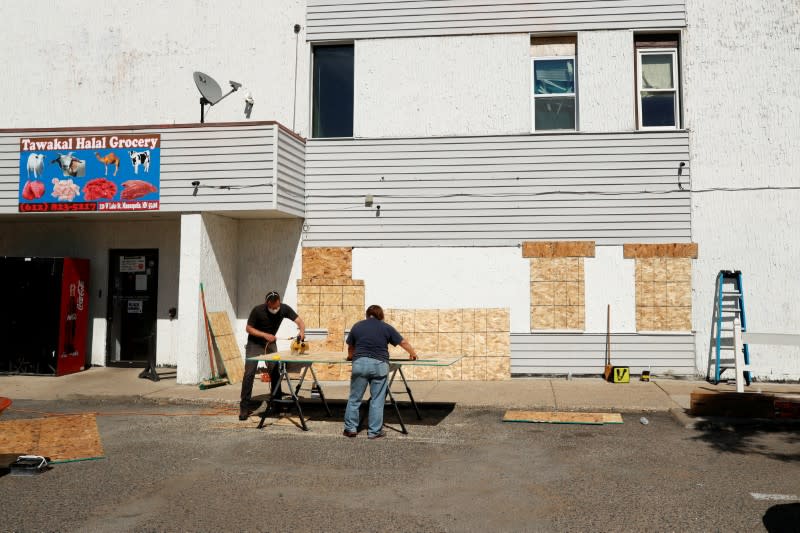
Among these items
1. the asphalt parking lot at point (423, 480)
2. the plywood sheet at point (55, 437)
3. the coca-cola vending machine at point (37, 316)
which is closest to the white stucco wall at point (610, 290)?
the asphalt parking lot at point (423, 480)

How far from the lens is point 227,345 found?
44.0 feet

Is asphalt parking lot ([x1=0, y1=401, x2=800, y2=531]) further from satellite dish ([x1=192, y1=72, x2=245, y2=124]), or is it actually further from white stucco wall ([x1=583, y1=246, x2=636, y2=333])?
satellite dish ([x1=192, y1=72, x2=245, y2=124])

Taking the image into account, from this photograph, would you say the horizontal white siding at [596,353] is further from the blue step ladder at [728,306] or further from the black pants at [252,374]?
the black pants at [252,374]

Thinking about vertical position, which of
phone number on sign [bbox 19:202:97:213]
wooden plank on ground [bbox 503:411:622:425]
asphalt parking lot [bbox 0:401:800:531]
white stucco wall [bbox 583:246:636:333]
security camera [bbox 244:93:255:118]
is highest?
security camera [bbox 244:93:255:118]

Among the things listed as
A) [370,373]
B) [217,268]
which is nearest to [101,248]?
[217,268]

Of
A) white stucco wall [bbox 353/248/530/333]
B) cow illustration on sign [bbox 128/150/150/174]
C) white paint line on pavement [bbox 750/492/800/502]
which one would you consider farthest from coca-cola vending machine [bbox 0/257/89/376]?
white paint line on pavement [bbox 750/492/800/502]

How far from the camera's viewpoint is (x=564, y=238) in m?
13.5

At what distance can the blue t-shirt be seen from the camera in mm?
9023

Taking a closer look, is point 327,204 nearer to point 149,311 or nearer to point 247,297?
point 247,297

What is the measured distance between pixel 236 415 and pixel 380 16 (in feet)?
27.7

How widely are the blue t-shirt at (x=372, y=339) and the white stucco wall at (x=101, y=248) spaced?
6896 mm

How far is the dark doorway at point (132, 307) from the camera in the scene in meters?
14.9

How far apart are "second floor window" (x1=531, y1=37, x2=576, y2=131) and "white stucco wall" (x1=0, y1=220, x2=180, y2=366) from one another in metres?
7.87

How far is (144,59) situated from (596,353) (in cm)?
1113
